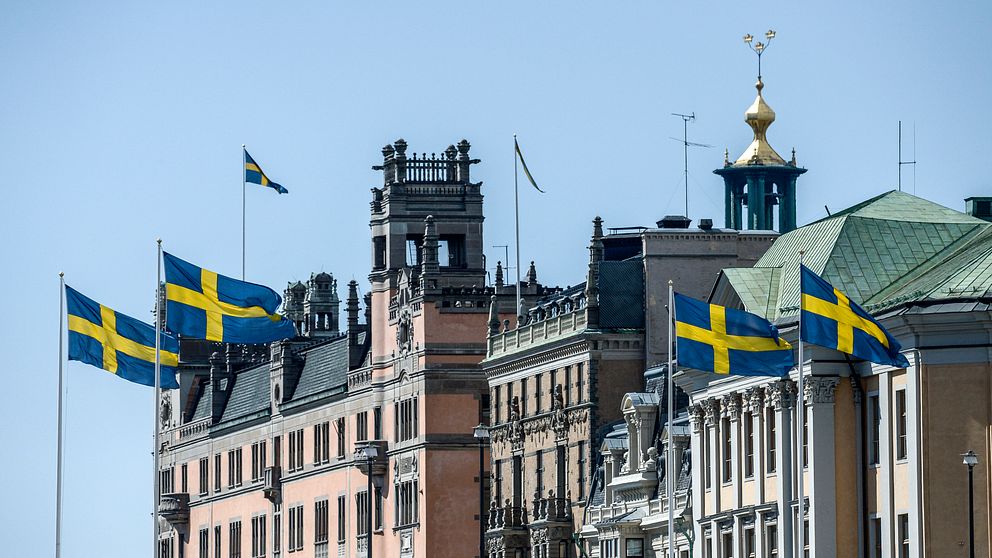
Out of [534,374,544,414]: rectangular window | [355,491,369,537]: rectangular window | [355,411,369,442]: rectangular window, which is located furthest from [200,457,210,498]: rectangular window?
[534,374,544,414]: rectangular window

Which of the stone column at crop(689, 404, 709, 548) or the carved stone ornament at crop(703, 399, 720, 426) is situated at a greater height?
the carved stone ornament at crop(703, 399, 720, 426)

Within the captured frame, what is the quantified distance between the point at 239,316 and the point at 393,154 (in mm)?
59458

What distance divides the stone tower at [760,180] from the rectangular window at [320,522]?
30792 millimetres

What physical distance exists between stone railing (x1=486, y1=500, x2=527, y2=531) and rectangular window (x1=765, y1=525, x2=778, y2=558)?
3312 cm

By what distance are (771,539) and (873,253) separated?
370 inches

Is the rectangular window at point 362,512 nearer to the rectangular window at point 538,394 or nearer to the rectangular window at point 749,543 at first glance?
the rectangular window at point 538,394

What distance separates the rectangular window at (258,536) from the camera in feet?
573

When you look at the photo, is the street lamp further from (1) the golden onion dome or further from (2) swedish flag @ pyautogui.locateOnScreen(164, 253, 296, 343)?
(2) swedish flag @ pyautogui.locateOnScreen(164, 253, 296, 343)

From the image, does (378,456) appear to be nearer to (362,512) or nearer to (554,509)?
(362,512)

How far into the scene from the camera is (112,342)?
91.1 m

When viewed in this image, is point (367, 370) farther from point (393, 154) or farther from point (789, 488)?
point (789, 488)

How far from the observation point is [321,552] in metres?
162

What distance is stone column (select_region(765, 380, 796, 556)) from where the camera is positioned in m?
95.4

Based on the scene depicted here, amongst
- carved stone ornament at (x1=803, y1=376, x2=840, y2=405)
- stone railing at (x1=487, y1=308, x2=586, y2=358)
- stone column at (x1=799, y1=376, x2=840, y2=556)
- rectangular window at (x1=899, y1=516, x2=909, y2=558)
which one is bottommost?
rectangular window at (x1=899, y1=516, x2=909, y2=558)
